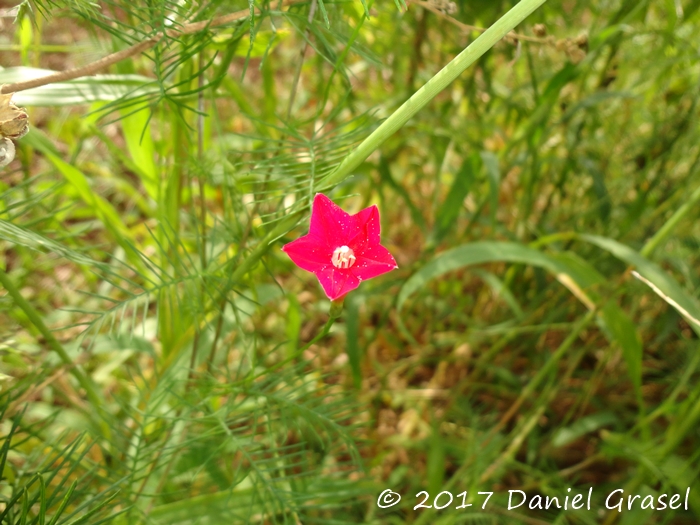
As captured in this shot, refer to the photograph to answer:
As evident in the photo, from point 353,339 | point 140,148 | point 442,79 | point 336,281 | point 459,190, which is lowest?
point 336,281

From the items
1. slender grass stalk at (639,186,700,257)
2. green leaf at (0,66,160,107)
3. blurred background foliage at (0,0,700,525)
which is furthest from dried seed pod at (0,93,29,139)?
slender grass stalk at (639,186,700,257)

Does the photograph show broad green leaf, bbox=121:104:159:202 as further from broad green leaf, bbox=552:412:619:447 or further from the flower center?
broad green leaf, bbox=552:412:619:447

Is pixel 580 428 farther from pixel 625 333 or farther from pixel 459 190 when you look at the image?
pixel 459 190

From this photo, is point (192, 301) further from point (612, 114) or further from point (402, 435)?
point (612, 114)

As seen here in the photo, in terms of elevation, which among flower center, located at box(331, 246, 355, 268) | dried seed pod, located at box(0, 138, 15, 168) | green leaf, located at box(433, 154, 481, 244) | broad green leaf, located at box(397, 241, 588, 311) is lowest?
flower center, located at box(331, 246, 355, 268)

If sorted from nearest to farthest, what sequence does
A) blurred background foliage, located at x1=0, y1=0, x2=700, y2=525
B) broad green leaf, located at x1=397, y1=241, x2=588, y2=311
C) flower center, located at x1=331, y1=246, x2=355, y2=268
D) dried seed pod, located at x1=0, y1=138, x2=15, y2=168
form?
dried seed pod, located at x1=0, y1=138, x2=15, y2=168, flower center, located at x1=331, y1=246, x2=355, y2=268, blurred background foliage, located at x1=0, y1=0, x2=700, y2=525, broad green leaf, located at x1=397, y1=241, x2=588, y2=311

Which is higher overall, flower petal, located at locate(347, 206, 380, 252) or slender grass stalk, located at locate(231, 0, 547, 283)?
slender grass stalk, located at locate(231, 0, 547, 283)

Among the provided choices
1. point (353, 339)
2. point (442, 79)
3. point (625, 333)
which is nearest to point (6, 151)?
point (442, 79)
